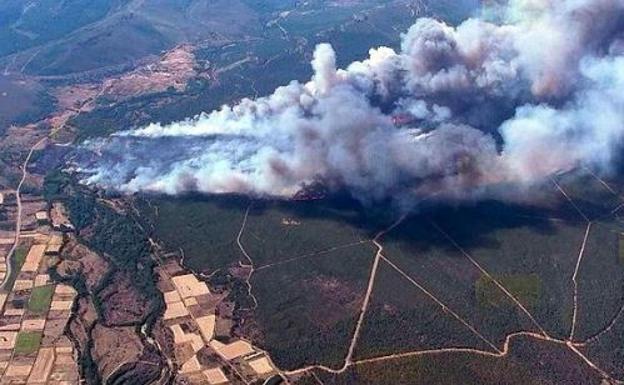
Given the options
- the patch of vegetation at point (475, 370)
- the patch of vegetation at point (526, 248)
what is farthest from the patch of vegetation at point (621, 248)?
the patch of vegetation at point (475, 370)

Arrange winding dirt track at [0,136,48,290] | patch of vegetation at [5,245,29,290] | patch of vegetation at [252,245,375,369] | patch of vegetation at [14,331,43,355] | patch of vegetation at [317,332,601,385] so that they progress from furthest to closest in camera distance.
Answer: winding dirt track at [0,136,48,290]
patch of vegetation at [5,245,29,290]
patch of vegetation at [14,331,43,355]
patch of vegetation at [252,245,375,369]
patch of vegetation at [317,332,601,385]

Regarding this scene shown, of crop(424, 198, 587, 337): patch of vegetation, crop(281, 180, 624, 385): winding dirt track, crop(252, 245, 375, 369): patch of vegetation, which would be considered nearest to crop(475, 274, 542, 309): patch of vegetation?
crop(424, 198, 587, 337): patch of vegetation

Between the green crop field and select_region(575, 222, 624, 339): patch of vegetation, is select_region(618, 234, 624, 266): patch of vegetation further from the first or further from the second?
the green crop field

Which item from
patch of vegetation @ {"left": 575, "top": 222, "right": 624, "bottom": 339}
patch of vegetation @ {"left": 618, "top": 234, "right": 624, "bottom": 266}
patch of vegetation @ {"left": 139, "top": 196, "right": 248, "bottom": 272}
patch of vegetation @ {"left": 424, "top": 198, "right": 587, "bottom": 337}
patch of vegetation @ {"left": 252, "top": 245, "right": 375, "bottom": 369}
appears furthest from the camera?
patch of vegetation @ {"left": 139, "top": 196, "right": 248, "bottom": 272}

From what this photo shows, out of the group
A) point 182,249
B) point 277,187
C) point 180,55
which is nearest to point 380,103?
point 277,187

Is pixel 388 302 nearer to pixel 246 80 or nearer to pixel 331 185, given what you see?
pixel 331 185

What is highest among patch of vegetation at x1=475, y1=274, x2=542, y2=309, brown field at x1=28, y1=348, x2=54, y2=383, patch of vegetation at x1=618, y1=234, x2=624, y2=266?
patch of vegetation at x1=618, y1=234, x2=624, y2=266

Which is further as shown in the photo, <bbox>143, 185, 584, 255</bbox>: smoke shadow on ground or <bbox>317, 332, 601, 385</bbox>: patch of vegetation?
<bbox>143, 185, 584, 255</bbox>: smoke shadow on ground
